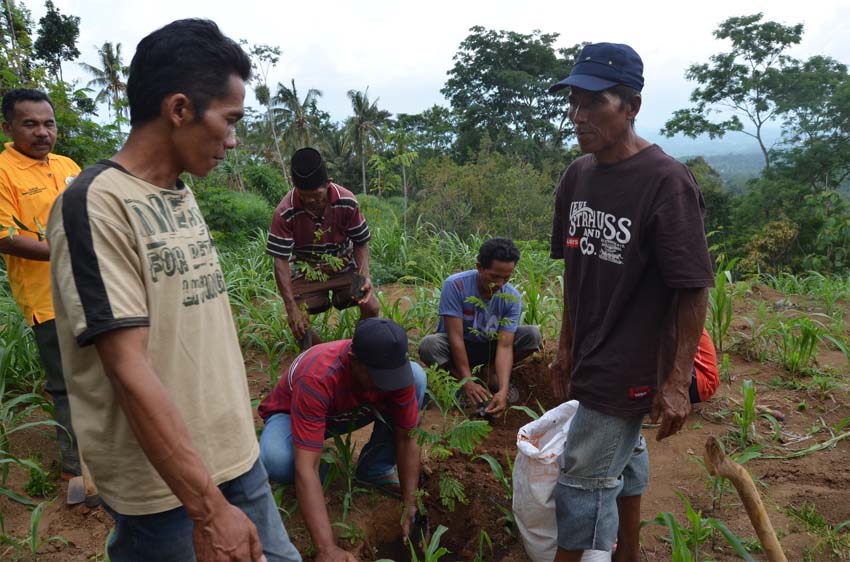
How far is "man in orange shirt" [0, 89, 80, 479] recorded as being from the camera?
266 cm

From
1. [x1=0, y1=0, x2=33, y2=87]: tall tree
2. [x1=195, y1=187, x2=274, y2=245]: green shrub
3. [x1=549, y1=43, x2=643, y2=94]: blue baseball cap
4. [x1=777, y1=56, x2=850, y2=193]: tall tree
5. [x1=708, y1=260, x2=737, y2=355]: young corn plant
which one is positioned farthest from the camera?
[x1=777, y1=56, x2=850, y2=193]: tall tree

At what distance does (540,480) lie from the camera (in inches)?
87.7

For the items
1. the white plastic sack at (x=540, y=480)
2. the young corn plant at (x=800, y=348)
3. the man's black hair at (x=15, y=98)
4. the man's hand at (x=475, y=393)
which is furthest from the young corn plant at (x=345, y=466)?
the young corn plant at (x=800, y=348)

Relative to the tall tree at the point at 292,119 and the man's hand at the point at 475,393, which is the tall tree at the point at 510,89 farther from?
the man's hand at the point at 475,393

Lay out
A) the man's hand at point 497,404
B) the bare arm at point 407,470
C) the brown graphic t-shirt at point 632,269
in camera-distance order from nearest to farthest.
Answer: the brown graphic t-shirt at point 632,269, the bare arm at point 407,470, the man's hand at point 497,404

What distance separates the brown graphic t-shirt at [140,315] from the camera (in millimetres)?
1140

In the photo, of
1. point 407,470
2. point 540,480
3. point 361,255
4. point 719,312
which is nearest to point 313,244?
point 361,255

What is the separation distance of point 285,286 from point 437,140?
92.5 ft

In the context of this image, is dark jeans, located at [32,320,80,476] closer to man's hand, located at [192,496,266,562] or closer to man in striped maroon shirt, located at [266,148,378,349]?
man in striped maroon shirt, located at [266,148,378,349]

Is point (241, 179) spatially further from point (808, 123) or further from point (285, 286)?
point (808, 123)

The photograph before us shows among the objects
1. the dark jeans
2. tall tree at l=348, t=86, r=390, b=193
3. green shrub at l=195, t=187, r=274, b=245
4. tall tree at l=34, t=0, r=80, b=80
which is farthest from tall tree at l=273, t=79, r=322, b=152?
the dark jeans

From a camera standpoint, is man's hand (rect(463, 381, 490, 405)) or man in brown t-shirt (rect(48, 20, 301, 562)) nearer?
man in brown t-shirt (rect(48, 20, 301, 562))

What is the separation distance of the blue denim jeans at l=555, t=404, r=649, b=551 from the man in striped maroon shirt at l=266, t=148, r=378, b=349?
199cm

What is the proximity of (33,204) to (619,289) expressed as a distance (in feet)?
8.44
